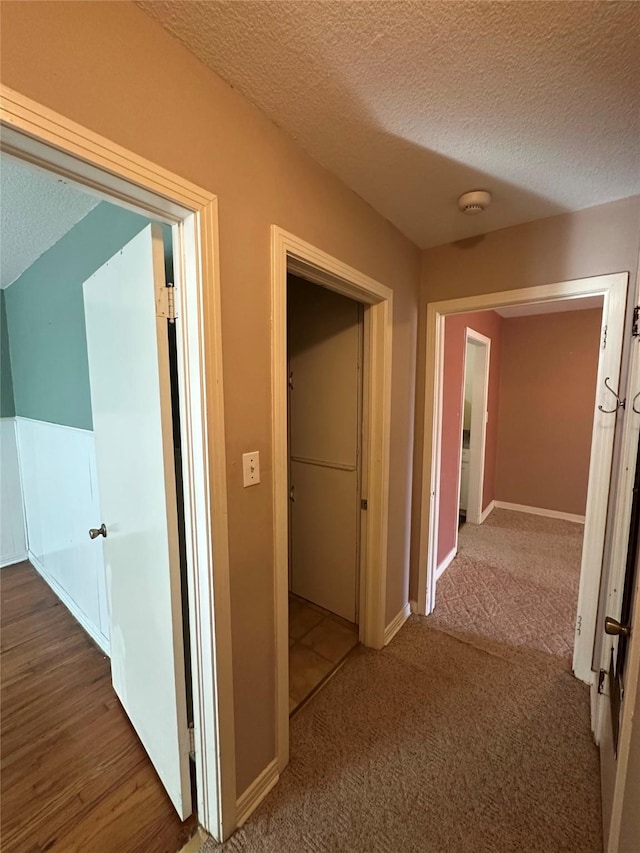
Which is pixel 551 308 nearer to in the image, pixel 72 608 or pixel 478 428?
pixel 478 428

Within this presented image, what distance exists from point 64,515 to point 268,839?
2.18m

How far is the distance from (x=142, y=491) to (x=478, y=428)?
3710mm

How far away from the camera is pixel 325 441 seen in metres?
2.27

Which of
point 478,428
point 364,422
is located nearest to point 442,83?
point 364,422

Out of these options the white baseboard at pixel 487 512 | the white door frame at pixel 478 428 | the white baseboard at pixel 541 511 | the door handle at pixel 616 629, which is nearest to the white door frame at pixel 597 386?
the door handle at pixel 616 629

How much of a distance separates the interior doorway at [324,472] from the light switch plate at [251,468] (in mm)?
1018

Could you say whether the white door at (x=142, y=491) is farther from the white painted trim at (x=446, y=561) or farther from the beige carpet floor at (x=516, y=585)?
the white painted trim at (x=446, y=561)

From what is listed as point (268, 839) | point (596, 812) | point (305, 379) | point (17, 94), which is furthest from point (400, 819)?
point (17, 94)

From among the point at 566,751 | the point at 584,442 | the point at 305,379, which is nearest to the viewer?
the point at 566,751

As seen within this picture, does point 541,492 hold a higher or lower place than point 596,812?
higher

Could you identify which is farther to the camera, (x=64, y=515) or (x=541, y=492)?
(x=541, y=492)

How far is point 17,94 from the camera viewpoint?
24.5 inches

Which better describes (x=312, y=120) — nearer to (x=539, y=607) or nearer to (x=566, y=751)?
(x=566, y=751)

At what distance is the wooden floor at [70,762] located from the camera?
1188 mm
